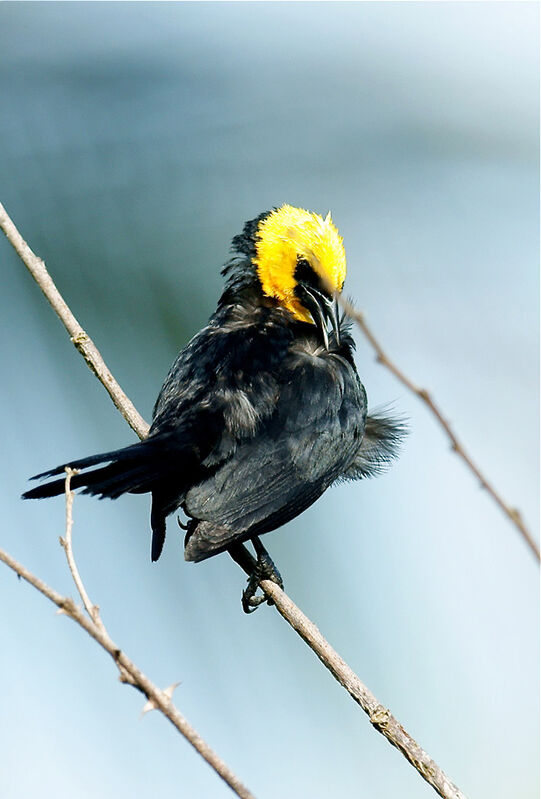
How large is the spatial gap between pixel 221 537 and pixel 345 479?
1.30m

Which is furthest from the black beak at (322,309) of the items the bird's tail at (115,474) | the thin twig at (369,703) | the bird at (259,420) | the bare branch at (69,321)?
the thin twig at (369,703)

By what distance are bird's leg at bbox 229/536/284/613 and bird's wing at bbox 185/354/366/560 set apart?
0.22 meters

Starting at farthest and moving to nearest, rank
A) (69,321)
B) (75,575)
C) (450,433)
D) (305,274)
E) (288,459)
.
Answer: (305,274), (69,321), (288,459), (75,575), (450,433)

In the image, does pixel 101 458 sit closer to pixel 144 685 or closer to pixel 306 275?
pixel 144 685

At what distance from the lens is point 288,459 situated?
10.5 ft

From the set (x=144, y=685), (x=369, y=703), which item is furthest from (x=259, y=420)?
A: (x=144, y=685)

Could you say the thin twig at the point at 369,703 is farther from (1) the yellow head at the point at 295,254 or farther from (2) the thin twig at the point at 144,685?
(1) the yellow head at the point at 295,254

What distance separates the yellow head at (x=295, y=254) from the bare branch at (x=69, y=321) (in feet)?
2.78

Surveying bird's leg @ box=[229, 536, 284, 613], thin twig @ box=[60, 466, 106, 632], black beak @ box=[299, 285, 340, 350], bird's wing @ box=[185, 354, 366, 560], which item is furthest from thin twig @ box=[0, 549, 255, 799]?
black beak @ box=[299, 285, 340, 350]

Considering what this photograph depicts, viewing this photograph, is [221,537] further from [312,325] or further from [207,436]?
[312,325]

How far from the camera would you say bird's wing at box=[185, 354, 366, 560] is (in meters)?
2.97

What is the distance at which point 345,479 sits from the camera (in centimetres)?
411

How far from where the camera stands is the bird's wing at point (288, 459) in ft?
9.73

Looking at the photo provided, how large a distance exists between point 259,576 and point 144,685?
5.96 ft
